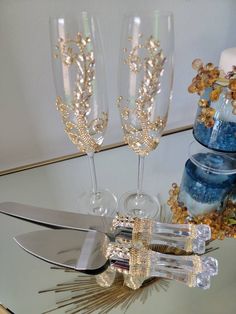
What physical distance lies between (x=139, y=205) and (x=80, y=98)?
0.76 feet

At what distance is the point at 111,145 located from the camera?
640 millimetres

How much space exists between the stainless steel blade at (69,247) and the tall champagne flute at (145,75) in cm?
15

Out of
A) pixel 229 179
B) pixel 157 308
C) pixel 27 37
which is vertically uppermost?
pixel 27 37

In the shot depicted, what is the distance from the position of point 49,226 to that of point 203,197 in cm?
23

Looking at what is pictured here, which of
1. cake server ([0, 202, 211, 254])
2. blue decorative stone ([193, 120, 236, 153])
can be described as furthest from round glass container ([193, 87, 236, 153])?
cake server ([0, 202, 211, 254])

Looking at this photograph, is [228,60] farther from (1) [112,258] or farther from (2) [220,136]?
(1) [112,258]

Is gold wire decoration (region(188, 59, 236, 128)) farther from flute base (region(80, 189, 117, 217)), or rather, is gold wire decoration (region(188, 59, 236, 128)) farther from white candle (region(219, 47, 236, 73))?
flute base (region(80, 189, 117, 217))

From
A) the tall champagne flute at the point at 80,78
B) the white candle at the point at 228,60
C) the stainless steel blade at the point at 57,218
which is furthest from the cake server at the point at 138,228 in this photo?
the white candle at the point at 228,60

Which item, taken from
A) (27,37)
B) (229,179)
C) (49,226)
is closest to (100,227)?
(49,226)

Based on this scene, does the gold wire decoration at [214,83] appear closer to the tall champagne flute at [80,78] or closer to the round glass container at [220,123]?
the round glass container at [220,123]

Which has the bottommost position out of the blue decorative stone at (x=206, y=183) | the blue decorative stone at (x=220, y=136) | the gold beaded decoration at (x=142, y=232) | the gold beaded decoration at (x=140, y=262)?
the gold beaded decoration at (x=140, y=262)

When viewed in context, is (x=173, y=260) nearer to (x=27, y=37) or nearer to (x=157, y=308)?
(x=157, y=308)

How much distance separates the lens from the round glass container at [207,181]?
0.44 meters

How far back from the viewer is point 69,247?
40 cm
